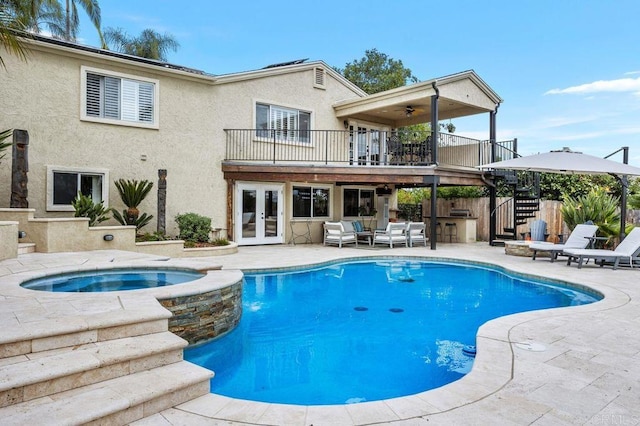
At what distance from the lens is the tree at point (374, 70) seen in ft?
98.9

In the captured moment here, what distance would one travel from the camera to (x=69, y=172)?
1133 centimetres

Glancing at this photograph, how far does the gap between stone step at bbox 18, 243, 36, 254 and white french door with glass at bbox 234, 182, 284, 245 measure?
6350mm

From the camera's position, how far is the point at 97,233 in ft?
33.7

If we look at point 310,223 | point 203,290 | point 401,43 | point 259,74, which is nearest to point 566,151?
point 310,223

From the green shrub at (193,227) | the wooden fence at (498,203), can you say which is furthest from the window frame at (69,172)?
the wooden fence at (498,203)

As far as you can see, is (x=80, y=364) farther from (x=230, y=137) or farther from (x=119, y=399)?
(x=230, y=137)

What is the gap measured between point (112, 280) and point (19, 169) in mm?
5095

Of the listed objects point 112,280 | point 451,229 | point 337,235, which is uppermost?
point 451,229

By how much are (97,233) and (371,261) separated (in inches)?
296

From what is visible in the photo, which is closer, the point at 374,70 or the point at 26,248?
the point at 26,248

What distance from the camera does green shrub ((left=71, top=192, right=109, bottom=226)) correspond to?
34.3 feet

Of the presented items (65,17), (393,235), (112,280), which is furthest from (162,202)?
→ (65,17)

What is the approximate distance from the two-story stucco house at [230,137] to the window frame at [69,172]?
0.03m

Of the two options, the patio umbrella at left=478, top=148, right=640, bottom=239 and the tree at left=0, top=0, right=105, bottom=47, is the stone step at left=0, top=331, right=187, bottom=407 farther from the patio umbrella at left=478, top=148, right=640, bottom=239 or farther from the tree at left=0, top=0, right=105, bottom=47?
the tree at left=0, top=0, right=105, bottom=47
